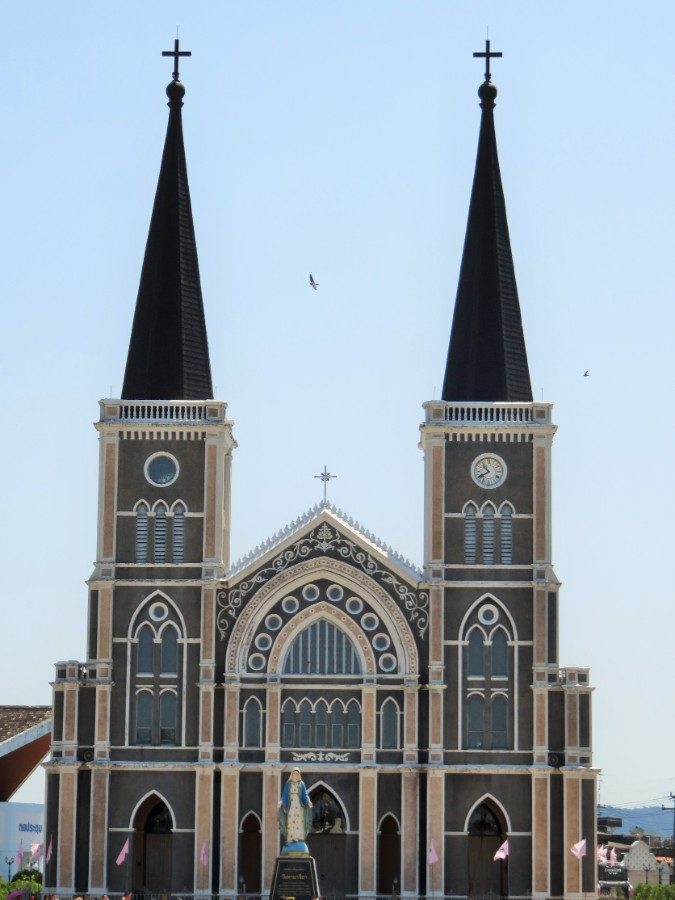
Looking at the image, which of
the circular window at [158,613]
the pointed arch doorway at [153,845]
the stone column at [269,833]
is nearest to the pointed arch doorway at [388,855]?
the stone column at [269,833]

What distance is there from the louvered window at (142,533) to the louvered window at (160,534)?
0.32 meters

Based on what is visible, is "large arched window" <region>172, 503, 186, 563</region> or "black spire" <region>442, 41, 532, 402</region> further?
"black spire" <region>442, 41, 532, 402</region>

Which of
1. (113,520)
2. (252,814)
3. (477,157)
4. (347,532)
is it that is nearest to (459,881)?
(252,814)

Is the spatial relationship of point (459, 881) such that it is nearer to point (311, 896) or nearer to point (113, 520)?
point (311, 896)

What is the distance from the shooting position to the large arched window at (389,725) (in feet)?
229

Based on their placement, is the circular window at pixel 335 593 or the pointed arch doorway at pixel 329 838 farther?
the circular window at pixel 335 593

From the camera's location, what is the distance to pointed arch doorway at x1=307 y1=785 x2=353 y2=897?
230ft

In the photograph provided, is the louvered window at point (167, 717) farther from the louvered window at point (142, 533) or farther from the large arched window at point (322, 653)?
the louvered window at point (142, 533)

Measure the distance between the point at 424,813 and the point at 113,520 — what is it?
528 inches

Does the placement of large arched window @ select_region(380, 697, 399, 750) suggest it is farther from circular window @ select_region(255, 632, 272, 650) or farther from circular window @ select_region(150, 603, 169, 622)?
circular window @ select_region(150, 603, 169, 622)

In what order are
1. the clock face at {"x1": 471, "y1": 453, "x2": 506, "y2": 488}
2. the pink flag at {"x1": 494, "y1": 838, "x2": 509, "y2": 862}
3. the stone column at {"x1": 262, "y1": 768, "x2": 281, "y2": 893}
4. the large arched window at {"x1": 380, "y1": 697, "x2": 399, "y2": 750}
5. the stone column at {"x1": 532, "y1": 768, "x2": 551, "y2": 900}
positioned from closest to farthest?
the pink flag at {"x1": 494, "y1": 838, "x2": 509, "y2": 862}, the stone column at {"x1": 532, "y1": 768, "x2": 551, "y2": 900}, the stone column at {"x1": 262, "y1": 768, "x2": 281, "y2": 893}, the large arched window at {"x1": 380, "y1": 697, "x2": 399, "y2": 750}, the clock face at {"x1": 471, "y1": 453, "x2": 506, "y2": 488}

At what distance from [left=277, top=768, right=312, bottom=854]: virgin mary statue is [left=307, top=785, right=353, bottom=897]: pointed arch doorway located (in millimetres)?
4208

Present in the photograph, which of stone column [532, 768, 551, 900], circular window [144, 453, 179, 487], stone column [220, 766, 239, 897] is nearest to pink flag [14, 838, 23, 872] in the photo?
stone column [220, 766, 239, 897]

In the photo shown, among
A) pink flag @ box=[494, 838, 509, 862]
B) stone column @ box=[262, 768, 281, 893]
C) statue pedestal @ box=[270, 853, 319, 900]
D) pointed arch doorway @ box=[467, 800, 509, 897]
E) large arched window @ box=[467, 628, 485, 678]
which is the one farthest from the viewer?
large arched window @ box=[467, 628, 485, 678]
